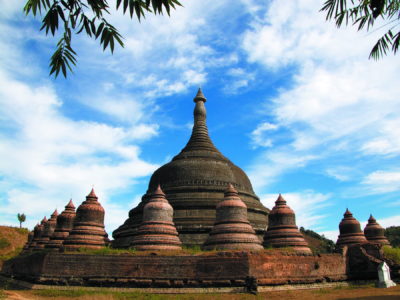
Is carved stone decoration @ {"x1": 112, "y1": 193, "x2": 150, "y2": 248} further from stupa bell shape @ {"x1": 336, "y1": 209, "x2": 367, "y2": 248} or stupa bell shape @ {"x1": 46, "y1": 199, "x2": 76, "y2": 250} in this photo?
stupa bell shape @ {"x1": 336, "y1": 209, "x2": 367, "y2": 248}

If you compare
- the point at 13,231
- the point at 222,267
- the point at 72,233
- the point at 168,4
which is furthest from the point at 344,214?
the point at 13,231

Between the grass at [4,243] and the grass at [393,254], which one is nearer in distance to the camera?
the grass at [393,254]

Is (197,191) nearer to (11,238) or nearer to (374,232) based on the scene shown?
(374,232)

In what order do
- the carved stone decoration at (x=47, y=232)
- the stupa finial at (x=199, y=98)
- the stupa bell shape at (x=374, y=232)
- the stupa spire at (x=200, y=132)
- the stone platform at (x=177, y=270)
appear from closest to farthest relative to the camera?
the stone platform at (x=177, y=270) → the carved stone decoration at (x=47, y=232) → the stupa spire at (x=200, y=132) → the stupa bell shape at (x=374, y=232) → the stupa finial at (x=199, y=98)

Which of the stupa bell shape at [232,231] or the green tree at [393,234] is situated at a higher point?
the green tree at [393,234]

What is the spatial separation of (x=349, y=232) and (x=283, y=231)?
9.58 metres

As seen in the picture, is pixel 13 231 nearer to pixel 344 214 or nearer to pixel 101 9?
pixel 344 214

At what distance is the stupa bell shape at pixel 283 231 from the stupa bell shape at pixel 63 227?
15370 mm

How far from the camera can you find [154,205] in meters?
23.8

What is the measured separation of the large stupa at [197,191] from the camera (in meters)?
26.6

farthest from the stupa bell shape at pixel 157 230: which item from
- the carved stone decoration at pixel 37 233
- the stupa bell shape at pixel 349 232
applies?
the stupa bell shape at pixel 349 232

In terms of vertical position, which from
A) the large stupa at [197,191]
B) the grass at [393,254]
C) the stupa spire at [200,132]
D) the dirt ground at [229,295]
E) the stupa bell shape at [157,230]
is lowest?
the dirt ground at [229,295]

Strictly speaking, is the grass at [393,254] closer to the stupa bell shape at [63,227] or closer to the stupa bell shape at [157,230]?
the stupa bell shape at [157,230]

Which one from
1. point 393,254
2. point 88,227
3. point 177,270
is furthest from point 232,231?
point 393,254
